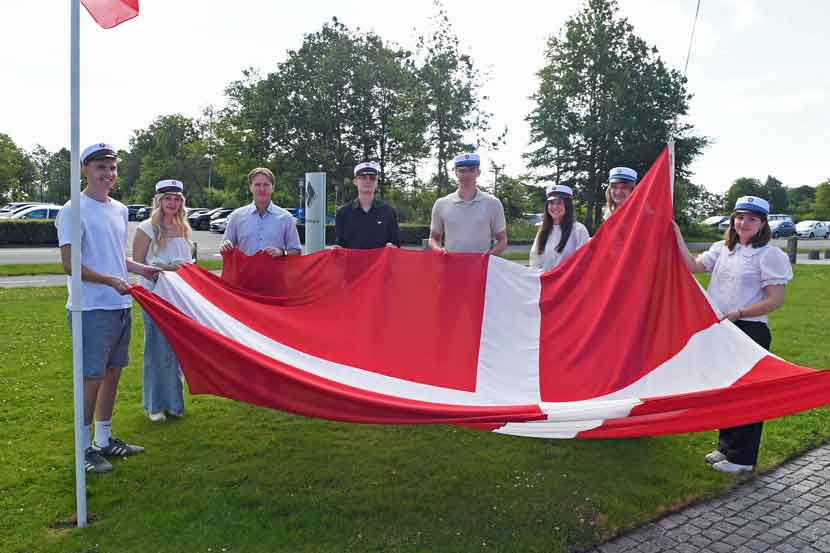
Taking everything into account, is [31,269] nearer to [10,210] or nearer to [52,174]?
[10,210]

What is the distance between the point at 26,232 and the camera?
25891 millimetres

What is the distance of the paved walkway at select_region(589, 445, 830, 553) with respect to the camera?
3523 mm

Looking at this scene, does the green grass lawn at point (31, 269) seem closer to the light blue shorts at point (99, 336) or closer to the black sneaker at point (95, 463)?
the black sneaker at point (95, 463)

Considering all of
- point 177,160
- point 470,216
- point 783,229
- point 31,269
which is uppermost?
point 177,160

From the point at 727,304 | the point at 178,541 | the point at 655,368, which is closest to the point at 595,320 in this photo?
the point at 655,368

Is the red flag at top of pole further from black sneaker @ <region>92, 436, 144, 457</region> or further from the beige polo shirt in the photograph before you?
black sneaker @ <region>92, 436, 144, 457</region>

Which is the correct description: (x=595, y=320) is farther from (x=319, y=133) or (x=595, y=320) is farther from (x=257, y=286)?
(x=319, y=133)

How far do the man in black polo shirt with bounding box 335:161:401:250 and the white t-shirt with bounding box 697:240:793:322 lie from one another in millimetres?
2594

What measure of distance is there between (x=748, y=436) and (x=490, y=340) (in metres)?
2.02

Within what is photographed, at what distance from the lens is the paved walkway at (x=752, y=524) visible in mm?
3523

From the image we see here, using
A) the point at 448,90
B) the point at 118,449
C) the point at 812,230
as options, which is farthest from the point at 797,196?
the point at 118,449

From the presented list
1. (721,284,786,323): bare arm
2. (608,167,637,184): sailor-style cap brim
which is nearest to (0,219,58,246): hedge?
(608,167,637,184): sailor-style cap brim

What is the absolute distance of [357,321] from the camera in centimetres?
462

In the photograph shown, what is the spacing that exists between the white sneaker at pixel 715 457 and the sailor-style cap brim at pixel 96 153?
4.84 meters
